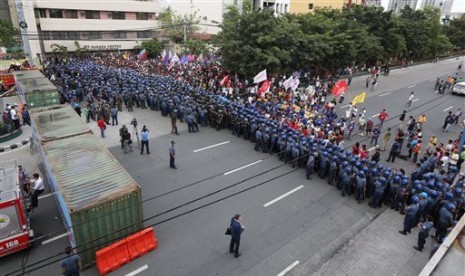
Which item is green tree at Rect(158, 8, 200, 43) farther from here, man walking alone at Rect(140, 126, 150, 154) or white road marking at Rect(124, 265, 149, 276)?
white road marking at Rect(124, 265, 149, 276)

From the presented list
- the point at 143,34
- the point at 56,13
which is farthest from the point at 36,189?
the point at 143,34

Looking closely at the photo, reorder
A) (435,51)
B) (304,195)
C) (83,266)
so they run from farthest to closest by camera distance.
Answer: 1. (435,51)
2. (304,195)
3. (83,266)

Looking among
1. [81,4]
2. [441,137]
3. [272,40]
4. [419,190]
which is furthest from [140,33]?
[419,190]

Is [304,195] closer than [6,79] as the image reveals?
Yes

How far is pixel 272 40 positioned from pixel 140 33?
31.5 meters

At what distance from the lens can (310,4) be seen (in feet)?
219

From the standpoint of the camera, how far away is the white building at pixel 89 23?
4143cm

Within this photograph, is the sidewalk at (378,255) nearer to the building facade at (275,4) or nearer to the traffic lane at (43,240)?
the traffic lane at (43,240)

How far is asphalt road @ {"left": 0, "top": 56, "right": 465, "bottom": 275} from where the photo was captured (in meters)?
9.75

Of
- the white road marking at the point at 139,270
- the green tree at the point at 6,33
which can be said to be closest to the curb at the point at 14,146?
the white road marking at the point at 139,270

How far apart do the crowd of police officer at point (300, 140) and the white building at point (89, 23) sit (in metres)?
16.9

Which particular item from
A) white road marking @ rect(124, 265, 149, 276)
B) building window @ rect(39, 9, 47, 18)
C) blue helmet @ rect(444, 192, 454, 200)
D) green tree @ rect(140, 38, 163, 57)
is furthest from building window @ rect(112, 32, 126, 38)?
blue helmet @ rect(444, 192, 454, 200)

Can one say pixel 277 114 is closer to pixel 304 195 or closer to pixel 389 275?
pixel 304 195

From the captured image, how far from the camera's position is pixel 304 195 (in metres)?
13.6
